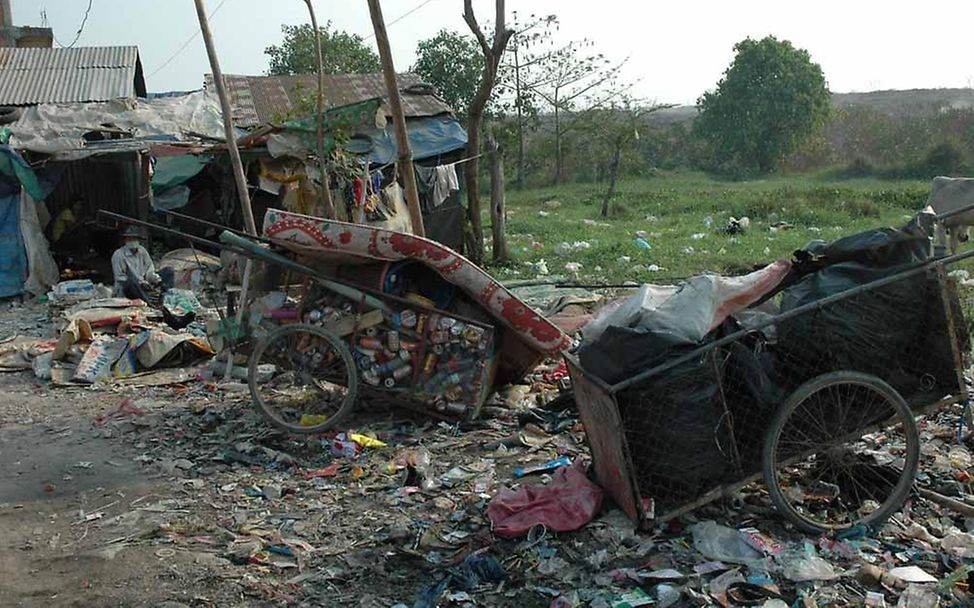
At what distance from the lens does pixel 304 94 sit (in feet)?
61.6

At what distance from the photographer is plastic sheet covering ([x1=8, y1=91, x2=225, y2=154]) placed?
13.5 metres

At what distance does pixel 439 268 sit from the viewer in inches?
237

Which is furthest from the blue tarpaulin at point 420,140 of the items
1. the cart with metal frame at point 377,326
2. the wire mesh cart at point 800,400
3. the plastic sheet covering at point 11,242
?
the wire mesh cart at point 800,400

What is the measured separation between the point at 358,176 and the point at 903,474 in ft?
32.5

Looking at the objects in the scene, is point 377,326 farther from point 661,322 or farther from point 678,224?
point 678,224

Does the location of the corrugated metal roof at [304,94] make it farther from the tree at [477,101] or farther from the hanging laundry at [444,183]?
the tree at [477,101]

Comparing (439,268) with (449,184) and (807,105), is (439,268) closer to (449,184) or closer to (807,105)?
(449,184)

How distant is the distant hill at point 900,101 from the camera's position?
4020cm

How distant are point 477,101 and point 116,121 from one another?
19.5ft

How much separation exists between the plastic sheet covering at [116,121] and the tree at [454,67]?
1171 cm

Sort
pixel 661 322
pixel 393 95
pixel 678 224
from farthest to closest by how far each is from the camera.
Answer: pixel 678 224 → pixel 393 95 → pixel 661 322

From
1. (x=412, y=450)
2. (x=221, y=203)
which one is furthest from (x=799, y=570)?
(x=221, y=203)

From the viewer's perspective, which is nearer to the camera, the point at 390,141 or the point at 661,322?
the point at 661,322

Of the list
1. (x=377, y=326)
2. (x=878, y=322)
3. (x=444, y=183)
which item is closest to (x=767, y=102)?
(x=444, y=183)
